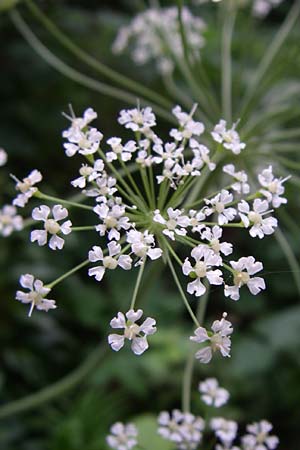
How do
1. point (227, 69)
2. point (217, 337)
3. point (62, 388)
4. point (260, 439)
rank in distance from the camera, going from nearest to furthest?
point (217, 337)
point (260, 439)
point (62, 388)
point (227, 69)

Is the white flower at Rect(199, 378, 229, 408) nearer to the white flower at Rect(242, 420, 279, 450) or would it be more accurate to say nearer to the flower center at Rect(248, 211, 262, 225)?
the white flower at Rect(242, 420, 279, 450)

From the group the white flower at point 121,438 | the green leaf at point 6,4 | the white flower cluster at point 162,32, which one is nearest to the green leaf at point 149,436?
the white flower at point 121,438

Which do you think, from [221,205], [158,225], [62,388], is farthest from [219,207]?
[62,388]

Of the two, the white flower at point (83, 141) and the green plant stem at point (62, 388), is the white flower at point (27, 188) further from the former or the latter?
the green plant stem at point (62, 388)

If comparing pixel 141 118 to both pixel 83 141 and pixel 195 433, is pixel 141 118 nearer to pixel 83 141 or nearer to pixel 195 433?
pixel 83 141

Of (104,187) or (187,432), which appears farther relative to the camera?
(187,432)
